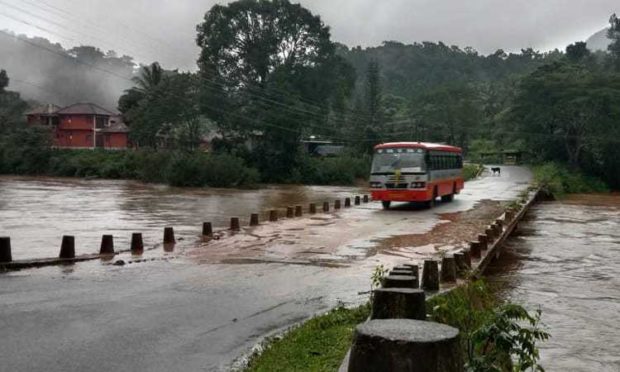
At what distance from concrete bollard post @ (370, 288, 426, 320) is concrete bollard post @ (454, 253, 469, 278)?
556 centimetres

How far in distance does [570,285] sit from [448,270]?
4.63 metres

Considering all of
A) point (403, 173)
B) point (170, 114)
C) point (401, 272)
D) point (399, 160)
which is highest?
point (170, 114)

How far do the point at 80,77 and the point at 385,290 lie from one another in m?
131

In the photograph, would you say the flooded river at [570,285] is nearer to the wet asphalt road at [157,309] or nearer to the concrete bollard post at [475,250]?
the concrete bollard post at [475,250]

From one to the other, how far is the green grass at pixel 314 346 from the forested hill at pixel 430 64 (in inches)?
4535

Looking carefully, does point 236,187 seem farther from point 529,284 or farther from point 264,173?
point 529,284

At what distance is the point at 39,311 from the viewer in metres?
8.42

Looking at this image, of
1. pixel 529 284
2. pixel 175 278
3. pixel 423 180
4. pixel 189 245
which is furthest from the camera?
pixel 423 180

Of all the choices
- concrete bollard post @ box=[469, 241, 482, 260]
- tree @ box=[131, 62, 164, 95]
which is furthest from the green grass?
tree @ box=[131, 62, 164, 95]

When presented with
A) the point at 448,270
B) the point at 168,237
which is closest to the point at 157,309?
the point at 448,270

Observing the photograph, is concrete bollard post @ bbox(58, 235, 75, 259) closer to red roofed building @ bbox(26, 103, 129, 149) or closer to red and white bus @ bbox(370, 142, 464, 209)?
red and white bus @ bbox(370, 142, 464, 209)

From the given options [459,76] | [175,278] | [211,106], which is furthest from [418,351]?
[459,76]

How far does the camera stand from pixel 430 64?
13238 centimetres

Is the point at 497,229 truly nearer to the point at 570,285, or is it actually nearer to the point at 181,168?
the point at 570,285
